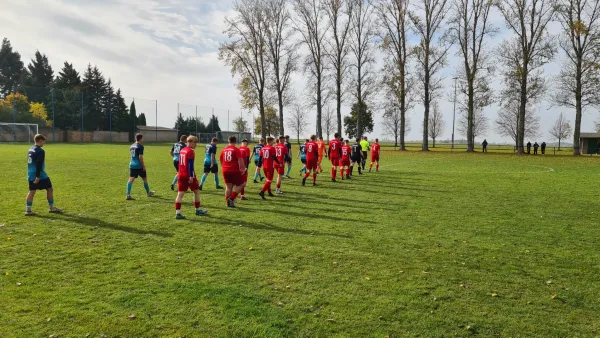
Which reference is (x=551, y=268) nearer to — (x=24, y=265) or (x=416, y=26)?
(x=24, y=265)

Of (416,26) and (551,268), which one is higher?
(416,26)

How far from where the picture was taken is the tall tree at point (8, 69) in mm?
85438

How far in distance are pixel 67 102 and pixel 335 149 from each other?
56345 mm

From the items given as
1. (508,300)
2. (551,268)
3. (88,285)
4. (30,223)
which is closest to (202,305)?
(88,285)

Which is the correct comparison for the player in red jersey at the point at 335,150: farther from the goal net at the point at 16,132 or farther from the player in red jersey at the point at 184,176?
the goal net at the point at 16,132

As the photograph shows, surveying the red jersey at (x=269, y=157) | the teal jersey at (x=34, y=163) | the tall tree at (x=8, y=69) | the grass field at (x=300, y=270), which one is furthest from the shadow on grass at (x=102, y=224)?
the tall tree at (x=8, y=69)

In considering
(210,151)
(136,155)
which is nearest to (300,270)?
(136,155)

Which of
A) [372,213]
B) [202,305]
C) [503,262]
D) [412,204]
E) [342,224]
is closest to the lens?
[202,305]

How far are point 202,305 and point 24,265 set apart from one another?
3.18m

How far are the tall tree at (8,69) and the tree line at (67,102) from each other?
387 millimetres

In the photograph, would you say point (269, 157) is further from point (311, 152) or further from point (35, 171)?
point (35, 171)

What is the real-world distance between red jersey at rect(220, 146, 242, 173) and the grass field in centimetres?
113

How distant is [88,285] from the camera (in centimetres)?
507

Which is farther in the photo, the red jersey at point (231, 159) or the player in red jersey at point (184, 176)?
the red jersey at point (231, 159)
